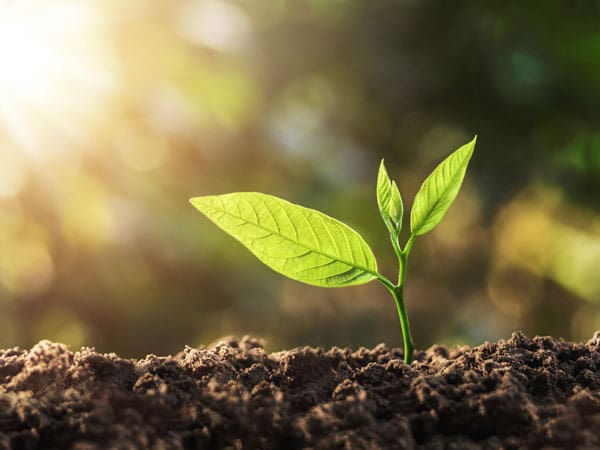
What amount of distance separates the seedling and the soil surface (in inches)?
4.3

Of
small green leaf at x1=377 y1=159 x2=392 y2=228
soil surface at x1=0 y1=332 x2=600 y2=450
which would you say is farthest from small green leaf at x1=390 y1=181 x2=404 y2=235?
soil surface at x1=0 y1=332 x2=600 y2=450

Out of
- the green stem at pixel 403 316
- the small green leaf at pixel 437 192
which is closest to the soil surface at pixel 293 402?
the green stem at pixel 403 316

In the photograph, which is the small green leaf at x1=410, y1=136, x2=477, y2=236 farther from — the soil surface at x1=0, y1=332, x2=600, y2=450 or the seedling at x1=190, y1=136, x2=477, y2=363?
the soil surface at x1=0, y1=332, x2=600, y2=450

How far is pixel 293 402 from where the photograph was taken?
76cm

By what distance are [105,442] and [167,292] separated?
9.63 feet

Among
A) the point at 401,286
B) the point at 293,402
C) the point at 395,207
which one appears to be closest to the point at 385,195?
the point at 395,207

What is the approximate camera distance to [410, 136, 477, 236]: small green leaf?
0.92 metres

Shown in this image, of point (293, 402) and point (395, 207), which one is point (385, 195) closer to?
point (395, 207)

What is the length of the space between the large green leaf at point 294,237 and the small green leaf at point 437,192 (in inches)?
3.8

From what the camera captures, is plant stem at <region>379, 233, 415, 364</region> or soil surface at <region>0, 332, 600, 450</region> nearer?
soil surface at <region>0, 332, 600, 450</region>

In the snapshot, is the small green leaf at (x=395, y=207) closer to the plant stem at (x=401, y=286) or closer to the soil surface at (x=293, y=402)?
the plant stem at (x=401, y=286)

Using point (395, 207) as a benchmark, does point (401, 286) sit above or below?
below

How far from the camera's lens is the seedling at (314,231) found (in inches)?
34.3

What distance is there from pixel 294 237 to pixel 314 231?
0.03 metres
